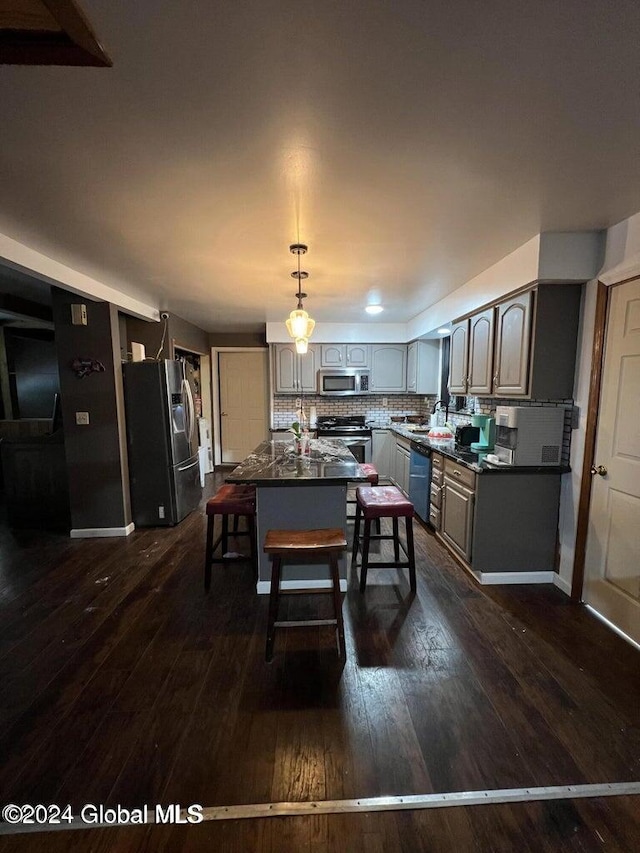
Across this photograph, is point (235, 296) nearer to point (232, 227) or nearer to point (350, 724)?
point (232, 227)

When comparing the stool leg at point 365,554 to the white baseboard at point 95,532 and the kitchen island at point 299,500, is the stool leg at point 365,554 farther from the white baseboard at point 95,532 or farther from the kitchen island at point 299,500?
the white baseboard at point 95,532

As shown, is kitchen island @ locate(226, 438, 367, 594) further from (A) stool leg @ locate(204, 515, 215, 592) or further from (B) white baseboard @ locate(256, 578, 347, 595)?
(A) stool leg @ locate(204, 515, 215, 592)

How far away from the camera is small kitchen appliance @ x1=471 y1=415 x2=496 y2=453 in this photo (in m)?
3.05

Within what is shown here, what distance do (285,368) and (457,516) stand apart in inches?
131

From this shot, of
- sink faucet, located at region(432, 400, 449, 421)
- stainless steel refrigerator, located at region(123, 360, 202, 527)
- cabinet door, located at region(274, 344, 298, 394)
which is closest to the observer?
stainless steel refrigerator, located at region(123, 360, 202, 527)

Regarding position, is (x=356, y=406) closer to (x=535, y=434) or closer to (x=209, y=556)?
(x=535, y=434)

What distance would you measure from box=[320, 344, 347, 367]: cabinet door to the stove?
0.83 metres

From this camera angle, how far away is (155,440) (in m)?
3.66

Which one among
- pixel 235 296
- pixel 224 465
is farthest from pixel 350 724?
pixel 224 465

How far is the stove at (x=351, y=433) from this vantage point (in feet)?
16.9

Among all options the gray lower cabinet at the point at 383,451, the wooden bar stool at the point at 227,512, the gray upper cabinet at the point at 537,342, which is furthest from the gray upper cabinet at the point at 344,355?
the wooden bar stool at the point at 227,512

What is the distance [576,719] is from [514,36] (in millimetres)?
2498

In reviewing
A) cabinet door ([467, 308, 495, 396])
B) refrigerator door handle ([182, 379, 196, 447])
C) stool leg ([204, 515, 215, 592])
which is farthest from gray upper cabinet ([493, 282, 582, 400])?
refrigerator door handle ([182, 379, 196, 447])

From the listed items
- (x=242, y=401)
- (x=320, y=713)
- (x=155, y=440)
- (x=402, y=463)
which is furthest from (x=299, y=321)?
(x=242, y=401)
